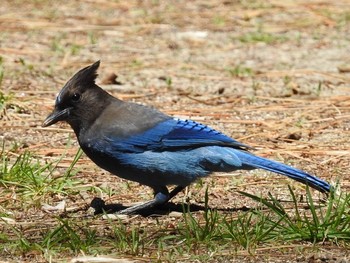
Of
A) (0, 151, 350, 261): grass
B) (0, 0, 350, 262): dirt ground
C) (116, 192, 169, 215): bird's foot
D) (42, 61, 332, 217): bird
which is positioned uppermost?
(42, 61, 332, 217): bird

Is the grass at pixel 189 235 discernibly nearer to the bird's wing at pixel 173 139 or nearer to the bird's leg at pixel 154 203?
the bird's leg at pixel 154 203


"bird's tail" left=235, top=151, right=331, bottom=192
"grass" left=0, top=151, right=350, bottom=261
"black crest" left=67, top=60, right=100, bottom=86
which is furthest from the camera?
"black crest" left=67, top=60, right=100, bottom=86

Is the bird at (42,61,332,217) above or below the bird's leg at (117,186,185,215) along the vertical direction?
above

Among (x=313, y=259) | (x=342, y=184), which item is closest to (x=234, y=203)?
(x=342, y=184)

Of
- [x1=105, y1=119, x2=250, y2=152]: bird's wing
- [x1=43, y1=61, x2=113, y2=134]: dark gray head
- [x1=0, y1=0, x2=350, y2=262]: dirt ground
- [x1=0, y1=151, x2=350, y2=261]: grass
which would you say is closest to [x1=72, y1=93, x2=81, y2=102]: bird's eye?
[x1=43, y1=61, x2=113, y2=134]: dark gray head

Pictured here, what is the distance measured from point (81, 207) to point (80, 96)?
0.56m

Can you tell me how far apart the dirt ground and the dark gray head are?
0.41 meters

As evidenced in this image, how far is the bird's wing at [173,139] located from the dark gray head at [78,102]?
0.27m

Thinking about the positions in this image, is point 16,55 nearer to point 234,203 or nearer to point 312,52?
point 312,52

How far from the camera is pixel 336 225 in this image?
165 inches

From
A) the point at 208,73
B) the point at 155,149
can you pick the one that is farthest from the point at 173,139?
the point at 208,73

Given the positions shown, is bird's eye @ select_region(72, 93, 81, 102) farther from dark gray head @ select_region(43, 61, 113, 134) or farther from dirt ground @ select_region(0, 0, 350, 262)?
dirt ground @ select_region(0, 0, 350, 262)

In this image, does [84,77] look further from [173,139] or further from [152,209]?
[152,209]

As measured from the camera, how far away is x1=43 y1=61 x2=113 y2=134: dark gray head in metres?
5.05
